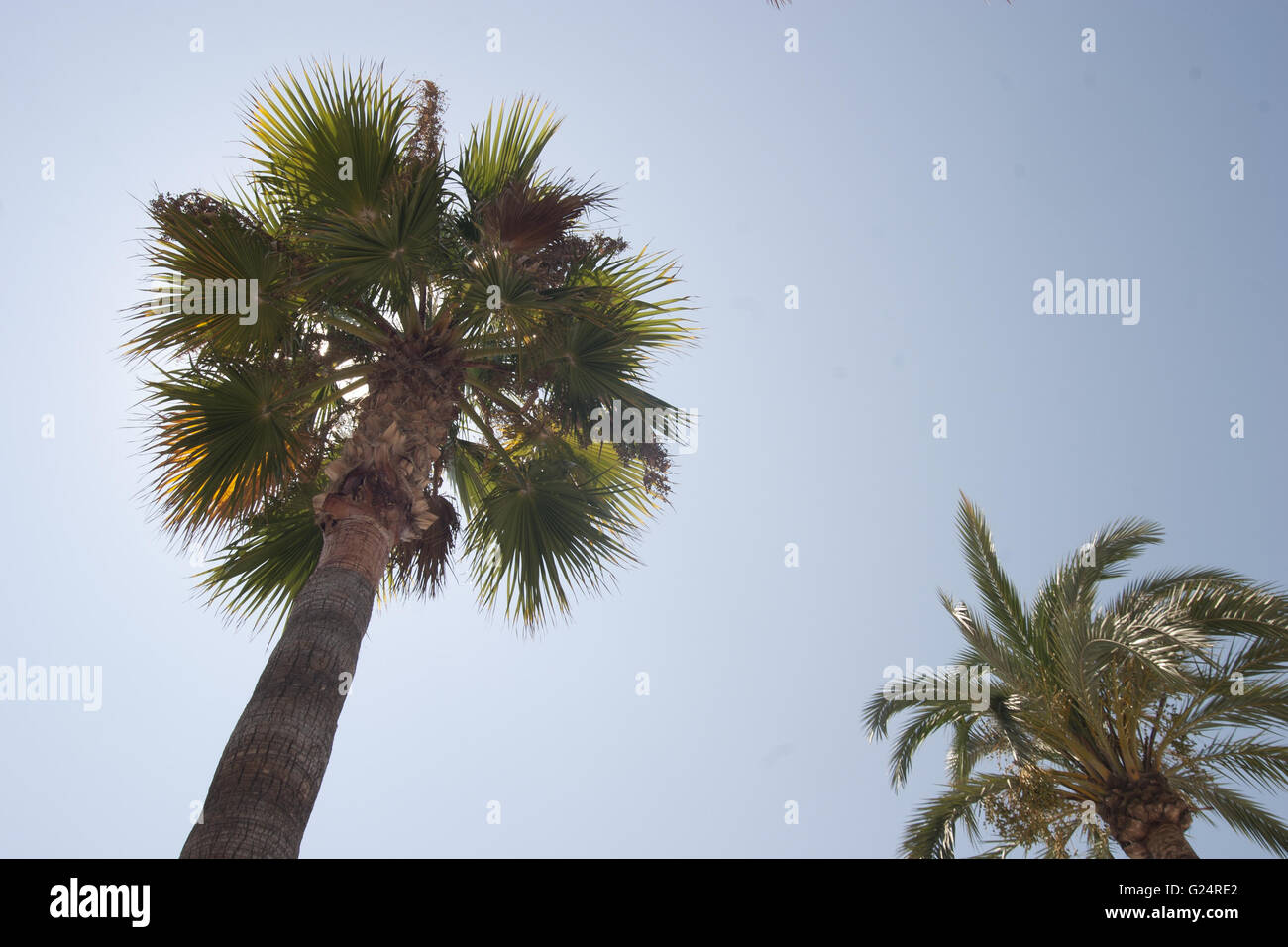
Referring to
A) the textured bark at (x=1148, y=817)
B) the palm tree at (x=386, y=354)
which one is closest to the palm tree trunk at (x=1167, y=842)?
the textured bark at (x=1148, y=817)

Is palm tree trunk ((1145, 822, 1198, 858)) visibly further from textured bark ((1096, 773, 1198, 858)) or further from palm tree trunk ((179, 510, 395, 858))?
palm tree trunk ((179, 510, 395, 858))

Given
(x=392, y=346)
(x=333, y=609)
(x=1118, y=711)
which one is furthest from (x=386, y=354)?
(x=1118, y=711)

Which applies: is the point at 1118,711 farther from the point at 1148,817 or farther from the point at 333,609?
the point at 333,609

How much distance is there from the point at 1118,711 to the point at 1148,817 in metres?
1.09

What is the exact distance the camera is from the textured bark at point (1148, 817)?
8727 millimetres

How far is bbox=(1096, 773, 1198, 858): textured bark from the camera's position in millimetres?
8727

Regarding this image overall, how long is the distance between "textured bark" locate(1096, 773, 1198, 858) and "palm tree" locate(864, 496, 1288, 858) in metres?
0.01

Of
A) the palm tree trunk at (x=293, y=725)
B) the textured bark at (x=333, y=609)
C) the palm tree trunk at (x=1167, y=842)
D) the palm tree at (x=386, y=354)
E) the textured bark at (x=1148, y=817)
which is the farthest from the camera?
the textured bark at (x=1148, y=817)

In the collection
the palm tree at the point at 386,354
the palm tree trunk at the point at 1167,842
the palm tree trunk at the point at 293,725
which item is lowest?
the palm tree trunk at the point at 1167,842

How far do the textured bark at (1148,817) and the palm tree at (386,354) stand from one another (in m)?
6.21

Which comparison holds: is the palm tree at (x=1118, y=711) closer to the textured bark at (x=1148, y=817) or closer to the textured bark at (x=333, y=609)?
the textured bark at (x=1148, y=817)

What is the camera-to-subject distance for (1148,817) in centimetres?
888
